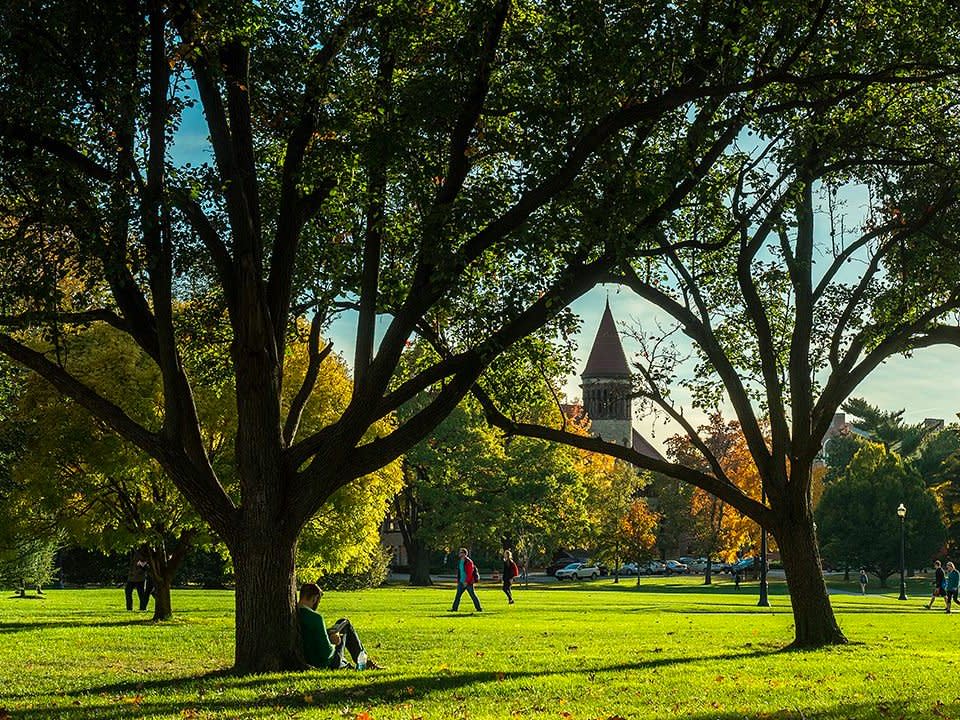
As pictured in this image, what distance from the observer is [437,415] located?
44.5 feet

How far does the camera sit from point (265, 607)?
13.0 meters

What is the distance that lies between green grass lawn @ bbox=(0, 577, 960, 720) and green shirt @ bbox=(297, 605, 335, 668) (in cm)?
48

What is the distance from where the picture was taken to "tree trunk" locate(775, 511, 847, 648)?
56.9 feet

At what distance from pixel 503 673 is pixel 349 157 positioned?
21.3 feet

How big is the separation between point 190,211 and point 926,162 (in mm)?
10345

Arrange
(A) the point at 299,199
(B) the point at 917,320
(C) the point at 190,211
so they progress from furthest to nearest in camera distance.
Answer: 1. (B) the point at 917,320
2. (A) the point at 299,199
3. (C) the point at 190,211

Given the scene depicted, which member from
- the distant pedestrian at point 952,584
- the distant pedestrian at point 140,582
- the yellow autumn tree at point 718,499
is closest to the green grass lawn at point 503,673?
the distant pedestrian at point 140,582

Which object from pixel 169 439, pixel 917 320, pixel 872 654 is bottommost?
pixel 872 654

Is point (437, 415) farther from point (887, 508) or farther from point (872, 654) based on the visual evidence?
point (887, 508)

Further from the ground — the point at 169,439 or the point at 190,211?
the point at 190,211

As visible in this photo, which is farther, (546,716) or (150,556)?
(150,556)

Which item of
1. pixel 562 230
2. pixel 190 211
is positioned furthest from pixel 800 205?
pixel 190 211

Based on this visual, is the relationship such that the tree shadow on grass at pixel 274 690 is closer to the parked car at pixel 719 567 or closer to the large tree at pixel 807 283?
the large tree at pixel 807 283

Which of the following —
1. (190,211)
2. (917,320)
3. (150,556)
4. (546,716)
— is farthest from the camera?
(150,556)
